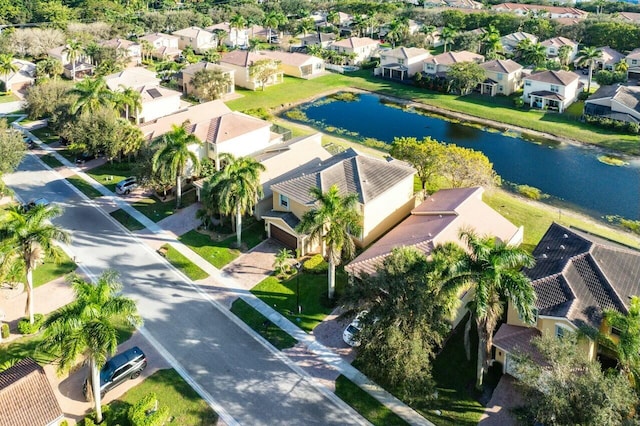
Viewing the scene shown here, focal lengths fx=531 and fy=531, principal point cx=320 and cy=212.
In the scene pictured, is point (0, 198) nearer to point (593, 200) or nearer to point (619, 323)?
point (619, 323)

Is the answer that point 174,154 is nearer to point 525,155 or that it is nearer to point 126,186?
point 126,186

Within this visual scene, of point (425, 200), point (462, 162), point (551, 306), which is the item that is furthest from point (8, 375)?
point (462, 162)

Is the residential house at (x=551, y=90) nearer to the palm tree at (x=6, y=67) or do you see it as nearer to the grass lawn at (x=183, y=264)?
the grass lawn at (x=183, y=264)

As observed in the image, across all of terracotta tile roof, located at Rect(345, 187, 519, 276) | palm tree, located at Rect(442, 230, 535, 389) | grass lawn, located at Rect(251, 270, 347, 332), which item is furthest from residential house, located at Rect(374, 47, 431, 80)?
palm tree, located at Rect(442, 230, 535, 389)

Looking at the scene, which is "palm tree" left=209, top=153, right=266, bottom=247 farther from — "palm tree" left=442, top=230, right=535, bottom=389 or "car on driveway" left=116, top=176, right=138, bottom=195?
"palm tree" left=442, top=230, right=535, bottom=389

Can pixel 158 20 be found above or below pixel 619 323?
above

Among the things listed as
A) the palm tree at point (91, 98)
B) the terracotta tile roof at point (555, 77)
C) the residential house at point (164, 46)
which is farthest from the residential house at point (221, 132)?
the residential house at point (164, 46)
